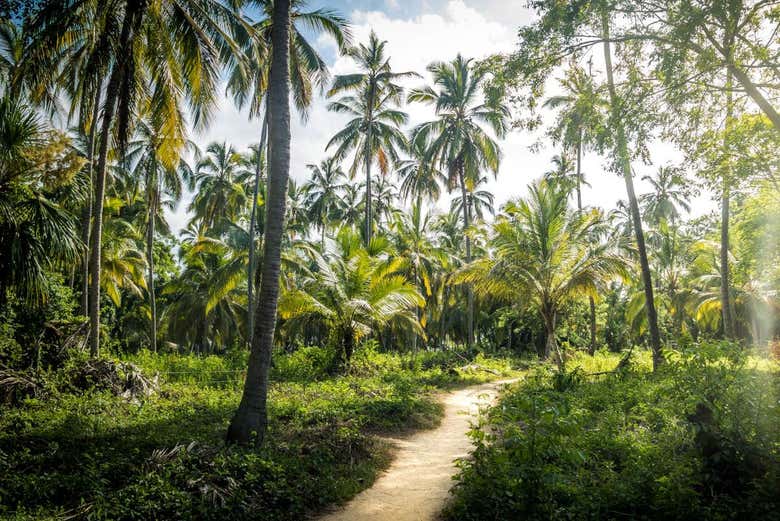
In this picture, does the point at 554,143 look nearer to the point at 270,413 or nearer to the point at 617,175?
the point at 617,175

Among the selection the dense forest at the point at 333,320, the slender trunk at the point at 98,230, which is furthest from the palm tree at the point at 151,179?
the slender trunk at the point at 98,230

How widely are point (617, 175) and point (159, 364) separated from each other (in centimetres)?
1298

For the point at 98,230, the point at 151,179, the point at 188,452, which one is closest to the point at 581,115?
the point at 188,452

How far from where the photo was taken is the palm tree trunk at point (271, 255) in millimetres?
6204

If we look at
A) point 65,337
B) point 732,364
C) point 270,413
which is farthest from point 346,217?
point 732,364

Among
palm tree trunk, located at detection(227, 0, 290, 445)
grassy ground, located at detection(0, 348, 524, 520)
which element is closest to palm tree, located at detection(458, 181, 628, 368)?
grassy ground, located at detection(0, 348, 524, 520)

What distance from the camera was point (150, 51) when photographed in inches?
→ 403

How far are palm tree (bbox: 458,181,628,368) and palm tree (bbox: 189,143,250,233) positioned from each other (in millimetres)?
18347

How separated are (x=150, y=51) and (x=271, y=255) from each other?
22.9ft

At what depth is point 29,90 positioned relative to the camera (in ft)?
32.6

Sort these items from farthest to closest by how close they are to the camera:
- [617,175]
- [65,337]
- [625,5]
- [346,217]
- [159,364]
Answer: [346,217] → [159,364] → [65,337] → [617,175] → [625,5]

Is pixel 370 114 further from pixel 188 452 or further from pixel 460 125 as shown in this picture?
pixel 188 452

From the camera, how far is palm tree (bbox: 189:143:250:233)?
28.1 m

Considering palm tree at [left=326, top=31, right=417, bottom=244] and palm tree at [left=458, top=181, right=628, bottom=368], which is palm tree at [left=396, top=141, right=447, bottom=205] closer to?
palm tree at [left=326, top=31, right=417, bottom=244]
